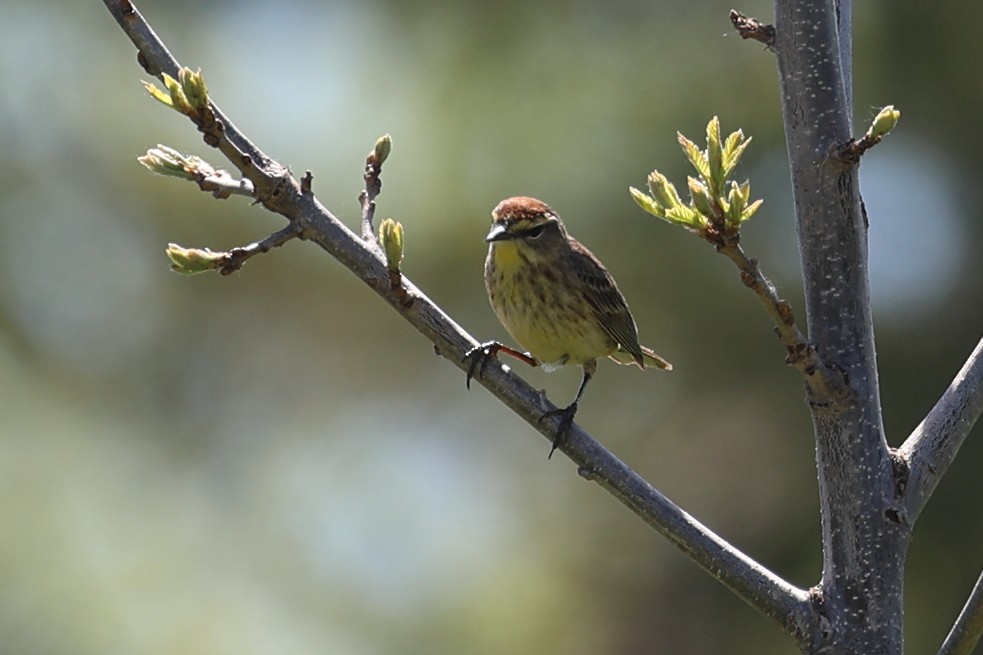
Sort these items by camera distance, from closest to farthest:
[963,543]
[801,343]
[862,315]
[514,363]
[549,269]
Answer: [801,343], [862,315], [549,269], [514,363], [963,543]

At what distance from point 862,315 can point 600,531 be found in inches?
147

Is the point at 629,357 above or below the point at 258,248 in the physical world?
below

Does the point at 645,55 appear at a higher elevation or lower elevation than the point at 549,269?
higher

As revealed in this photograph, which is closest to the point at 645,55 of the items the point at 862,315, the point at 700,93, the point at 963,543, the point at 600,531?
the point at 700,93

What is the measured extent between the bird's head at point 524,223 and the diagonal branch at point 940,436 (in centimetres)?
181

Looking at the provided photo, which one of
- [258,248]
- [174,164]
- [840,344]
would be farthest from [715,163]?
[174,164]

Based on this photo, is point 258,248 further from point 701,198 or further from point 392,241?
point 701,198

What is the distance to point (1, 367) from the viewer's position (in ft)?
19.1

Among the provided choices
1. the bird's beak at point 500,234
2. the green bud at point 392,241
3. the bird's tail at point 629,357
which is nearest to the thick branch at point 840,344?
the green bud at point 392,241

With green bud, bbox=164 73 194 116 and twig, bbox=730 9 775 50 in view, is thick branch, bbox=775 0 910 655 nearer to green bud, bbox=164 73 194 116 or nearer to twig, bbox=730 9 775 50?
twig, bbox=730 9 775 50

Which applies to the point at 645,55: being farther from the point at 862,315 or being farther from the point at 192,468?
the point at 862,315

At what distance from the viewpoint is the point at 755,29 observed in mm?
2367

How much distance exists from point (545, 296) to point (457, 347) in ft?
5.32

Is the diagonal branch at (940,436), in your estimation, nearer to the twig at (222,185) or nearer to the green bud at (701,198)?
the green bud at (701,198)
